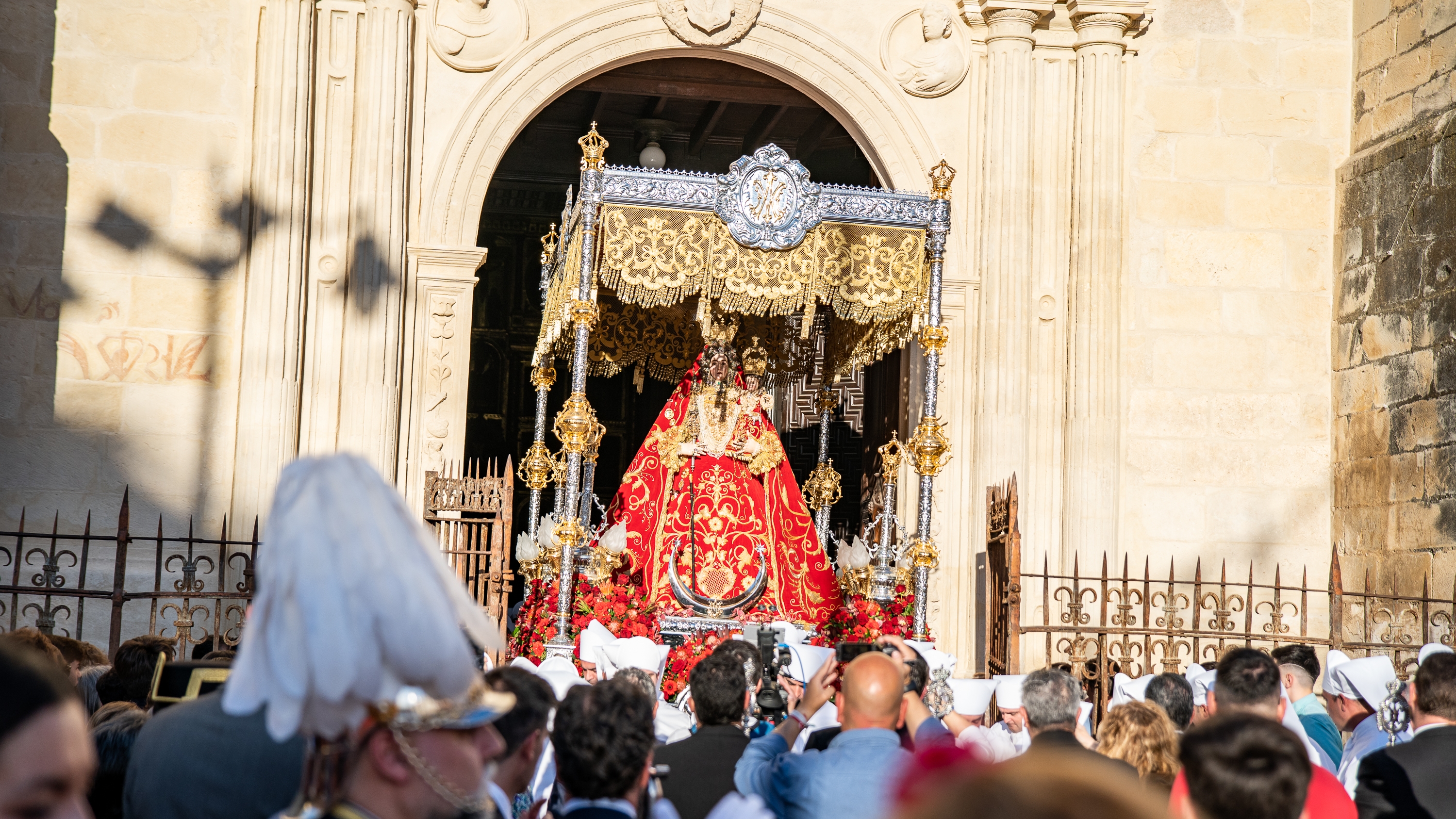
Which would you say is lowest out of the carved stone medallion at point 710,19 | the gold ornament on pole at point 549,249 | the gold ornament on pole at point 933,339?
the gold ornament on pole at point 933,339

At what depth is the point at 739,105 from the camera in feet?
46.2

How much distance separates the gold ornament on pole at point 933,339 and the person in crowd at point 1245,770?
660 centimetres

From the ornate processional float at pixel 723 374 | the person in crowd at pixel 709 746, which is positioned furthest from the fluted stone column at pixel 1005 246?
the person in crowd at pixel 709 746

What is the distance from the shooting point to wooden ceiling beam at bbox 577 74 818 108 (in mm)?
12055

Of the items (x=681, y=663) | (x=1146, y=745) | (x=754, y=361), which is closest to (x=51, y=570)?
(x=681, y=663)

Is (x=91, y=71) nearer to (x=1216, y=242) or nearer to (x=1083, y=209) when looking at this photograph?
(x=1083, y=209)

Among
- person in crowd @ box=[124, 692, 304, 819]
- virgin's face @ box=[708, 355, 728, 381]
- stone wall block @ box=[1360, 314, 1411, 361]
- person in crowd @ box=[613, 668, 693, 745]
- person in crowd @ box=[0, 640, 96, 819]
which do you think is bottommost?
person in crowd @ box=[613, 668, 693, 745]

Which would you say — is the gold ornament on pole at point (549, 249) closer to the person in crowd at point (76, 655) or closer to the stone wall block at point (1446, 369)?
the person in crowd at point (76, 655)

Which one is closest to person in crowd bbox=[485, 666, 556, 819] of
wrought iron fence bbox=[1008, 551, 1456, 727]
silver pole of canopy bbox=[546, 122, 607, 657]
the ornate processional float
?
the ornate processional float

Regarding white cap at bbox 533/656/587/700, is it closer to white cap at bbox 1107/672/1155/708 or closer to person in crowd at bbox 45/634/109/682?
person in crowd at bbox 45/634/109/682

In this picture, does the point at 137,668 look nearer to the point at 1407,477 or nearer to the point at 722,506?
the point at 722,506

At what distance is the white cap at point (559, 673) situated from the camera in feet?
19.7

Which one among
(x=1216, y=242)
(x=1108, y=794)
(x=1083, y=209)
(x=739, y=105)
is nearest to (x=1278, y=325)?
(x=1216, y=242)

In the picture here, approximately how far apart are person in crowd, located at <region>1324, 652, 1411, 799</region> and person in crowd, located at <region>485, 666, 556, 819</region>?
318cm
